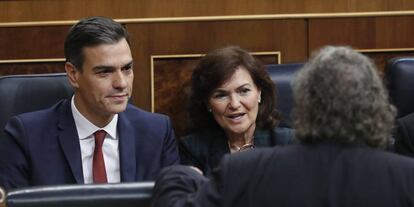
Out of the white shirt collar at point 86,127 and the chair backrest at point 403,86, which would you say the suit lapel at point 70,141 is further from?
the chair backrest at point 403,86

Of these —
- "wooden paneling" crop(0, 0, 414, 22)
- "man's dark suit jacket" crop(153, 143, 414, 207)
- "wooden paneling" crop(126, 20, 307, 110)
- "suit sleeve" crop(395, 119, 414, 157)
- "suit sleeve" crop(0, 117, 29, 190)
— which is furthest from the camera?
"wooden paneling" crop(0, 0, 414, 22)

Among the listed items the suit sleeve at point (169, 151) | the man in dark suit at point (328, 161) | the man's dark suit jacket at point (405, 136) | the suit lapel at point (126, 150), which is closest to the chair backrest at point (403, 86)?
the man's dark suit jacket at point (405, 136)

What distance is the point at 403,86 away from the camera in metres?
2.28

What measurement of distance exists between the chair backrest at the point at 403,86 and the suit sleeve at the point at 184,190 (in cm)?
100

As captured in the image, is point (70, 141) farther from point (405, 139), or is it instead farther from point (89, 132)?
point (405, 139)

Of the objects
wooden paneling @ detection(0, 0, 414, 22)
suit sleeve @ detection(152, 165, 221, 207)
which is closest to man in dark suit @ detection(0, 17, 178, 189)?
suit sleeve @ detection(152, 165, 221, 207)

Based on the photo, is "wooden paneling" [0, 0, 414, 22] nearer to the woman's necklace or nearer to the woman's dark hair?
the woman's dark hair

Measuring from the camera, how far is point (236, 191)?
1341 mm

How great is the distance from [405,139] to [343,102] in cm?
78

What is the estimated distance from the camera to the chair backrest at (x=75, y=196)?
4.33 ft

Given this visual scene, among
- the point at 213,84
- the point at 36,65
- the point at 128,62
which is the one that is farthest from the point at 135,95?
the point at 128,62

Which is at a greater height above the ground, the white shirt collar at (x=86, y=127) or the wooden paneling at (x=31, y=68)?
the wooden paneling at (x=31, y=68)

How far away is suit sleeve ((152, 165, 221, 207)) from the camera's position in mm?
1352

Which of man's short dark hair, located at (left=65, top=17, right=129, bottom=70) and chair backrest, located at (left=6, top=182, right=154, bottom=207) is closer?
chair backrest, located at (left=6, top=182, right=154, bottom=207)
